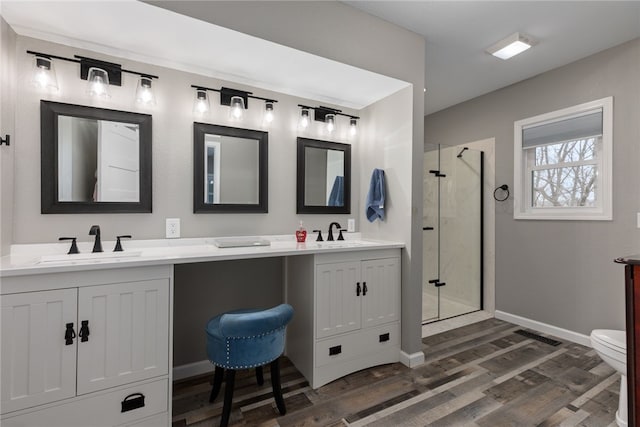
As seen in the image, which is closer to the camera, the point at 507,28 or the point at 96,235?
the point at 96,235

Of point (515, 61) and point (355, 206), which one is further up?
point (515, 61)

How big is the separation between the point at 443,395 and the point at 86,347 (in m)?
2.06

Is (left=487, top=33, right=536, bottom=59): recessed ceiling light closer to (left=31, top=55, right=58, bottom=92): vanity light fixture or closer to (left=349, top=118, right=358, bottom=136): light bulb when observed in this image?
(left=349, top=118, right=358, bottom=136): light bulb

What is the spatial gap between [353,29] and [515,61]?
5.81 ft

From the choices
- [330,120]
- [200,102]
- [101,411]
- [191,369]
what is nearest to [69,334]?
[101,411]

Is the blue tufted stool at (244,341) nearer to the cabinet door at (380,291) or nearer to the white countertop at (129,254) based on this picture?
the white countertop at (129,254)

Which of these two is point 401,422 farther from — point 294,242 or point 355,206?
point 355,206

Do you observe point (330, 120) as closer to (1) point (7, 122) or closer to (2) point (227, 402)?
(1) point (7, 122)

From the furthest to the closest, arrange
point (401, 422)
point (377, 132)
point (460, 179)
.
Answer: point (460, 179), point (377, 132), point (401, 422)

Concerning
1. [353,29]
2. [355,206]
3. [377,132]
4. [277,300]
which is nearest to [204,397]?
[277,300]

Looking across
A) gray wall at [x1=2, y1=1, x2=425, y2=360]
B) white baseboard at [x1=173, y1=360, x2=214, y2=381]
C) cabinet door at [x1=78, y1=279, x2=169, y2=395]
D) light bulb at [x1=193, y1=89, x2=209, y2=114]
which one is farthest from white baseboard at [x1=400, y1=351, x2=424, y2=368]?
light bulb at [x1=193, y1=89, x2=209, y2=114]

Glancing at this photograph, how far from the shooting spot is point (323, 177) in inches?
104

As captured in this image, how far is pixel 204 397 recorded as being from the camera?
1878mm

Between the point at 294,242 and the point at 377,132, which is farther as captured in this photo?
the point at 377,132
